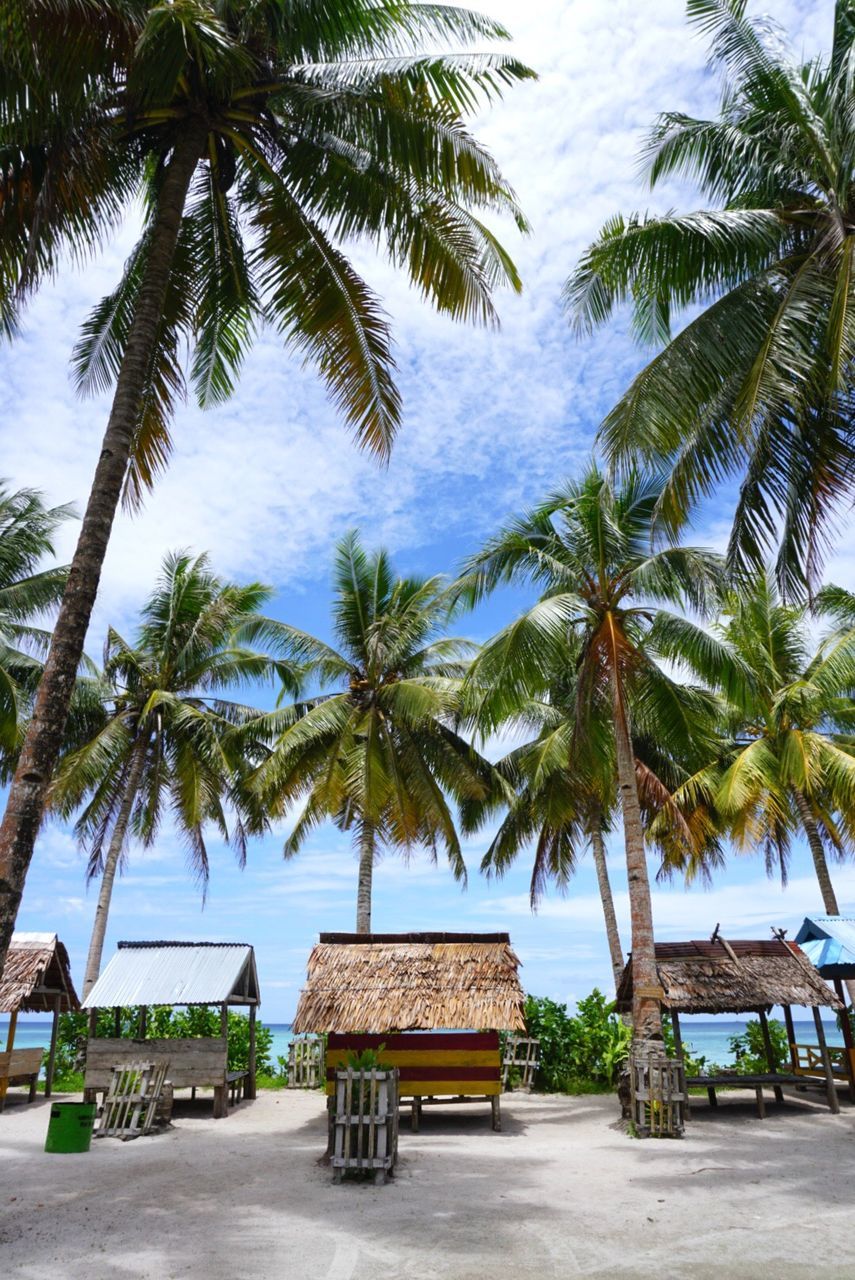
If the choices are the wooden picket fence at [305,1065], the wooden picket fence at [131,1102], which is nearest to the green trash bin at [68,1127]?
the wooden picket fence at [131,1102]

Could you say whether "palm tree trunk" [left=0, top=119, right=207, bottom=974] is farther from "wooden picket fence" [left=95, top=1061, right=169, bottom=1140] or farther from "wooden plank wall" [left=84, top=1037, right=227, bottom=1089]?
"wooden plank wall" [left=84, top=1037, right=227, bottom=1089]

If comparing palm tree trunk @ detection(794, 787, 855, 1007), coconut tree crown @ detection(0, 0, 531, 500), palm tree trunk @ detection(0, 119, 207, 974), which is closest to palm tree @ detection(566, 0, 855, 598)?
coconut tree crown @ detection(0, 0, 531, 500)

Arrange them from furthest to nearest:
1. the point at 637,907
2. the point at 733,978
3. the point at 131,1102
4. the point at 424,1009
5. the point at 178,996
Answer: the point at 178,996 → the point at 733,978 → the point at 637,907 → the point at 131,1102 → the point at 424,1009

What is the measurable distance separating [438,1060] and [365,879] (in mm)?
7237

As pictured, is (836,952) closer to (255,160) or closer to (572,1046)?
(572,1046)

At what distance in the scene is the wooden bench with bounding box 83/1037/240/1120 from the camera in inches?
561

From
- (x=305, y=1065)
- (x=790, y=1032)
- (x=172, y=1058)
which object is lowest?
(x=305, y=1065)

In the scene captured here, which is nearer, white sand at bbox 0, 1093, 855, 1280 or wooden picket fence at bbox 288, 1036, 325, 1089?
white sand at bbox 0, 1093, 855, 1280

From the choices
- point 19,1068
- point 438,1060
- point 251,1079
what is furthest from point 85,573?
point 251,1079

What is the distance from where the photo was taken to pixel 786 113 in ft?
Answer: 34.1

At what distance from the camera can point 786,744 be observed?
19250 mm

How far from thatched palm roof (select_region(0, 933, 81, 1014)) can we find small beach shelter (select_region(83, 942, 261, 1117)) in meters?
1.31

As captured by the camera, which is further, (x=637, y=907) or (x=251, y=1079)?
(x=251, y=1079)

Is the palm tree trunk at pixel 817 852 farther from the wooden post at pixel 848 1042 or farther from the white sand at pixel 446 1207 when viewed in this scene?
the white sand at pixel 446 1207
